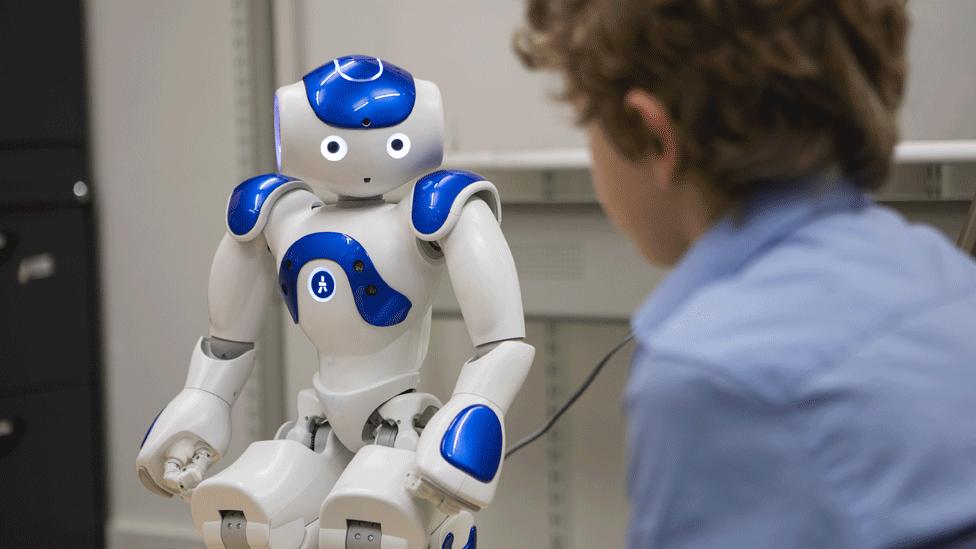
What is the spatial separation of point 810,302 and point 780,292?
15 mm

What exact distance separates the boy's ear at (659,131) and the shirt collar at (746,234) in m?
0.04

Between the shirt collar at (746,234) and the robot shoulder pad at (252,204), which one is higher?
the shirt collar at (746,234)

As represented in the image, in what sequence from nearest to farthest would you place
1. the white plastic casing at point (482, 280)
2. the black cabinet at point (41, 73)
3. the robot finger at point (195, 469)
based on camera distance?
the white plastic casing at point (482, 280) → the robot finger at point (195, 469) → the black cabinet at point (41, 73)

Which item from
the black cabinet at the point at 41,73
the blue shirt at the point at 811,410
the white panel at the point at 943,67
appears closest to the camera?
the blue shirt at the point at 811,410

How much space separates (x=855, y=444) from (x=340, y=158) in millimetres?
1137

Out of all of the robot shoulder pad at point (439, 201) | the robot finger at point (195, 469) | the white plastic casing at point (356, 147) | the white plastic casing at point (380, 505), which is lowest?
the robot finger at point (195, 469)

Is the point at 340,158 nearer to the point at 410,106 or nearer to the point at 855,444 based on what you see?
the point at 410,106

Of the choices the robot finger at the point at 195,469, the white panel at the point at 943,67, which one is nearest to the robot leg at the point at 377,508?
the robot finger at the point at 195,469

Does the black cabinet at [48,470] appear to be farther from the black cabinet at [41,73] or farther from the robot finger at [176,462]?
the robot finger at [176,462]

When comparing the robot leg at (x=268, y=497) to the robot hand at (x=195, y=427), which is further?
the robot hand at (x=195, y=427)

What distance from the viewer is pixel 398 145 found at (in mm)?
1602

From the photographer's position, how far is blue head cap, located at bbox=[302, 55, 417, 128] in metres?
1.58

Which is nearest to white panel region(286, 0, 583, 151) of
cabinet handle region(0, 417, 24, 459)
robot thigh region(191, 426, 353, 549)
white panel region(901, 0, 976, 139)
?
white panel region(901, 0, 976, 139)

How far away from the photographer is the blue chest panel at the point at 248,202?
66.2 inches
